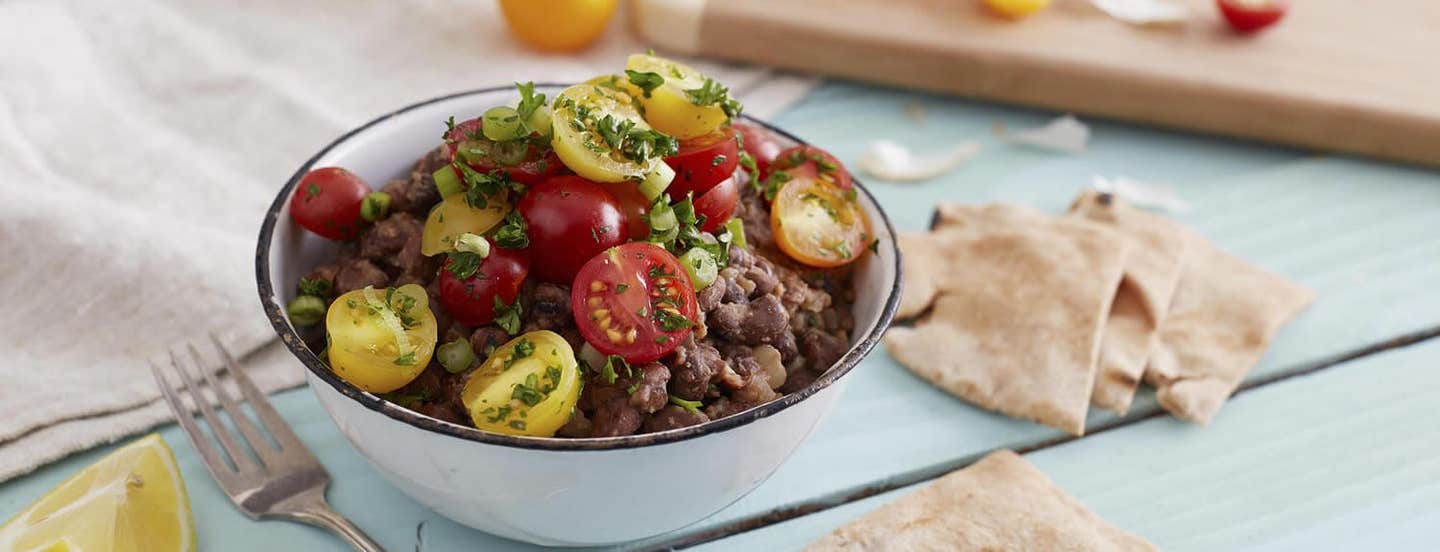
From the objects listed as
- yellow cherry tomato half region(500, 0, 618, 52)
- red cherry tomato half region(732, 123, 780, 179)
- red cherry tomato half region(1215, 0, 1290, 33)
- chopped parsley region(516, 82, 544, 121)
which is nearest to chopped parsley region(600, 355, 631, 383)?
chopped parsley region(516, 82, 544, 121)

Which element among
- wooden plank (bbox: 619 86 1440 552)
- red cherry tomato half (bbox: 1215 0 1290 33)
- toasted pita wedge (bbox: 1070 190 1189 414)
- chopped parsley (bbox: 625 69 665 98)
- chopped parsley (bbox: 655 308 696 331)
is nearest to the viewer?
chopped parsley (bbox: 655 308 696 331)

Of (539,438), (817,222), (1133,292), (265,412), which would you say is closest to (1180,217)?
(1133,292)

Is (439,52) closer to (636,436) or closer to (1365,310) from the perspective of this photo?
(636,436)

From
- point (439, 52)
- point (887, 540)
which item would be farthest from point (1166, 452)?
point (439, 52)

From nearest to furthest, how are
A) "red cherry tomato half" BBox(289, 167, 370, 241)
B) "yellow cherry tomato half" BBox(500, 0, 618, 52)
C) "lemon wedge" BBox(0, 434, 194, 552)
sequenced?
"lemon wedge" BBox(0, 434, 194, 552)
"red cherry tomato half" BBox(289, 167, 370, 241)
"yellow cherry tomato half" BBox(500, 0, 618, 52)

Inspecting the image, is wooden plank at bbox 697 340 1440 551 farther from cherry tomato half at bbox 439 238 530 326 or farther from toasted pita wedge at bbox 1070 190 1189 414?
cherry tomato half at bbox 439 238 530 326

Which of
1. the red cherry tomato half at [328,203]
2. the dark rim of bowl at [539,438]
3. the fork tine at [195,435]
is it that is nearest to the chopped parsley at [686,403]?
the dark rim of bowl at [539,438]

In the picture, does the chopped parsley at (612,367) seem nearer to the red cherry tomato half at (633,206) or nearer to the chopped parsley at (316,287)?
the red cherry tomato half at (633,206)
